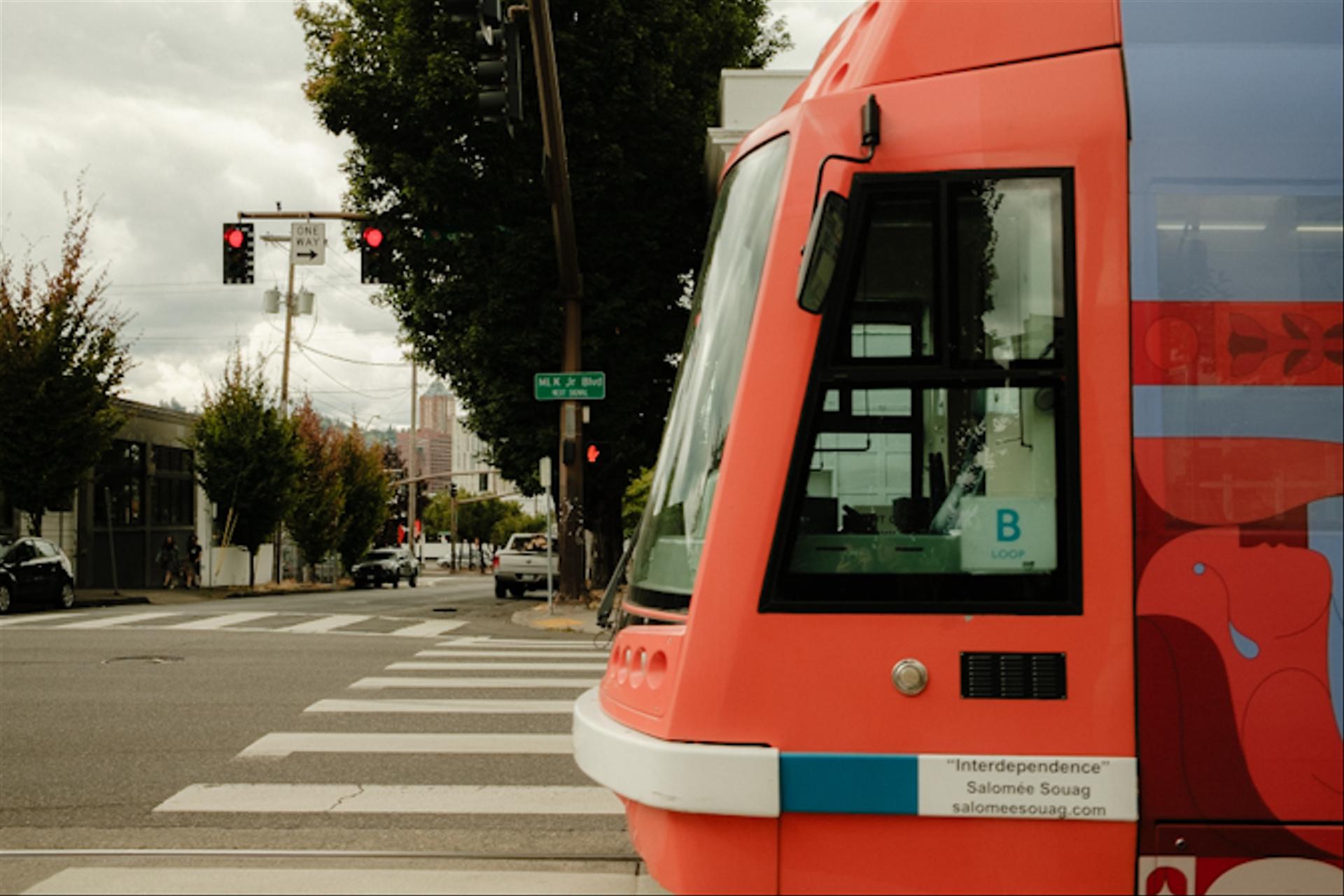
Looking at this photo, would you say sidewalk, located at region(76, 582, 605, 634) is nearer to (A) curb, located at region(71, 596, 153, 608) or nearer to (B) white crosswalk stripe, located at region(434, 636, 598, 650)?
(A) curb, located at region(71, 596, 153, 608)

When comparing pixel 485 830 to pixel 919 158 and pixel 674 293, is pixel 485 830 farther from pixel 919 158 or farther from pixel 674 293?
pixel 674 293

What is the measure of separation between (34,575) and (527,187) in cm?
1139

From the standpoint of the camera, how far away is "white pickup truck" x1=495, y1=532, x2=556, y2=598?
31609mm

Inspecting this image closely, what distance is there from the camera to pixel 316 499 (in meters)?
46.8

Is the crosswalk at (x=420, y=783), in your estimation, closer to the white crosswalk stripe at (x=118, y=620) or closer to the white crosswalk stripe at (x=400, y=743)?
the white crosswalk stripe at (x=400, y=743)

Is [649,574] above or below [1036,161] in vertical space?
below

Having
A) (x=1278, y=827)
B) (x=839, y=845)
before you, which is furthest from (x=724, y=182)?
(x=1278, y=827)

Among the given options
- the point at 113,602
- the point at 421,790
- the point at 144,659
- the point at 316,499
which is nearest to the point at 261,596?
the point at 113,602

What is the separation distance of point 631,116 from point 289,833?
1799cm

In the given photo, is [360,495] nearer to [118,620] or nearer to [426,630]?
[118,620]

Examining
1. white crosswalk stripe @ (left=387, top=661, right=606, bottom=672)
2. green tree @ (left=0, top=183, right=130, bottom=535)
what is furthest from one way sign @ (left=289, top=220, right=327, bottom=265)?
white crosswalk stripe @ (left=387, top=661, right=606, bottom=672)

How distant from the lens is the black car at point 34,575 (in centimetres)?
2294

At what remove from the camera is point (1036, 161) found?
13.7ft

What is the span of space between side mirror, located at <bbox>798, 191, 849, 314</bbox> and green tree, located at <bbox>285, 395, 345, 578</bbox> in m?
42.0
